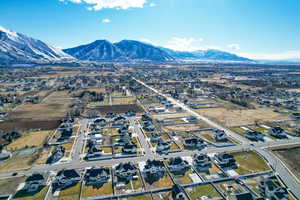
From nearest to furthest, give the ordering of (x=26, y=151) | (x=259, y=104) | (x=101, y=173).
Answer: (x=101, y=173), (x=26, y=151), (x=259, y=104)

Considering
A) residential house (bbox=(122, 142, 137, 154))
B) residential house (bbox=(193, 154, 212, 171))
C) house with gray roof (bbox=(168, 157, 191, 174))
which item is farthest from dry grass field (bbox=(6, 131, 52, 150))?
residential house (bbox=(193, 154, 212, 171))

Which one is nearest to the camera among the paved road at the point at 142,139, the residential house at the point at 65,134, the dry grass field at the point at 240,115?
the paved road at the point at 142,139

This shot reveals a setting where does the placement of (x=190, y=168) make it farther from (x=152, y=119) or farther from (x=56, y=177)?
(x=152, y=119)

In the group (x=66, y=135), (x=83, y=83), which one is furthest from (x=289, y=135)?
(x=83, y=83)

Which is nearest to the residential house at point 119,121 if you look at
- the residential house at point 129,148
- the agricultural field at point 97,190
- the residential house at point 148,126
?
the residential house at point 148,126

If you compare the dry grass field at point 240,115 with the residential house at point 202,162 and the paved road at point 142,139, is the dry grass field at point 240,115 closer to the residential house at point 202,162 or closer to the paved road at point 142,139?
the residential house at point 202,162
